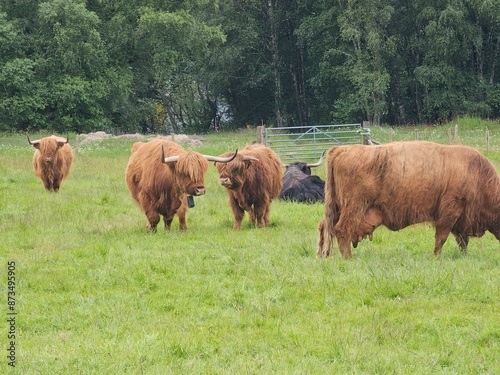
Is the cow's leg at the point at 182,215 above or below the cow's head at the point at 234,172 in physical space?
below

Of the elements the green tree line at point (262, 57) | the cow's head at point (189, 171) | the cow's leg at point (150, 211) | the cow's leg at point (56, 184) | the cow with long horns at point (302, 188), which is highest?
the green tree line at point (262, 57)

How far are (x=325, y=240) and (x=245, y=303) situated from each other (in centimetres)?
231

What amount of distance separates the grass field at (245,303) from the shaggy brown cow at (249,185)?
746mm

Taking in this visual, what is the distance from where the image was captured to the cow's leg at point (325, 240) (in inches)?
359

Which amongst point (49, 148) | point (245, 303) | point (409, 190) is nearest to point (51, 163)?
point (49, 148)

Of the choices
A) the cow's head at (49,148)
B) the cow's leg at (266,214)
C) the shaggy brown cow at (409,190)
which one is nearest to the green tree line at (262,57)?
the cow's head at (49,148)

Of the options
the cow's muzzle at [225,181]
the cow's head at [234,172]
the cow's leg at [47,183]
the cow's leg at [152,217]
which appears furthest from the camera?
the cow's leg at [47,183]

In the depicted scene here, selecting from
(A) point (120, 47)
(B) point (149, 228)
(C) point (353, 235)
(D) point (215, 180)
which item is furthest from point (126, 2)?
(C) point (353, 235)

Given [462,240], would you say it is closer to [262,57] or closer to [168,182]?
[168,182]

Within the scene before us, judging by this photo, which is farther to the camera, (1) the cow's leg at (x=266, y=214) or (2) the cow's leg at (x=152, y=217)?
(1) the cow's leg at (x=266, y=214)

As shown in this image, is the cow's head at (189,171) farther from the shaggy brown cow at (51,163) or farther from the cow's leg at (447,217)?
the shaggy brown cow at (51,163)

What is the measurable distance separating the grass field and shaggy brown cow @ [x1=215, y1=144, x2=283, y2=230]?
746 millimetres

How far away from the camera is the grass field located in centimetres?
567

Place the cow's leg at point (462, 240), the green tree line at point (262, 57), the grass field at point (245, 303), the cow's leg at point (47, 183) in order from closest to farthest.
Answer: the grass field at point (245, 303) → the cow's leg at point (462, 240) → the cow's leg at point (47, 183) → the green tree line at point (262, 57)
